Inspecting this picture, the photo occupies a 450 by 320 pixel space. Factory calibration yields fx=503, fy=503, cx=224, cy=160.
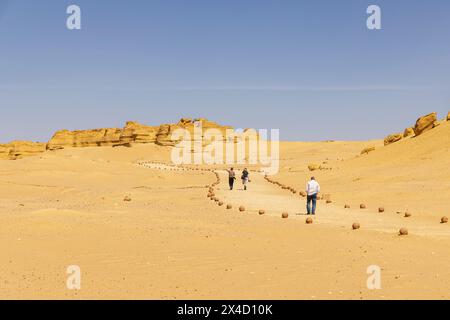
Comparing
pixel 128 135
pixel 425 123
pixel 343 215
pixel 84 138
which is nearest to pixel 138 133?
pixel 128 135

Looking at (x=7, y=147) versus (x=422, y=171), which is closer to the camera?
(x=422, y=171)

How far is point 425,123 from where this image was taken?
52.0m

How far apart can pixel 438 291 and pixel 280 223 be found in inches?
315

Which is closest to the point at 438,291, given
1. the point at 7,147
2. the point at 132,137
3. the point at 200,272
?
the point at 200,272

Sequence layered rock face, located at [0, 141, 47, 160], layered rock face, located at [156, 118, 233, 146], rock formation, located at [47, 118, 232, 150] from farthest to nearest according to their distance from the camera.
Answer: rock formation, located at [47, 118, 232, 150], layered rock face, located at [156, 118, 233, 146], layered rock face, located at [0, 141, 47, 160]

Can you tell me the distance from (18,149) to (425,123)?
263ft

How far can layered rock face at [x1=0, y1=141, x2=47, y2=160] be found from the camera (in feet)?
324

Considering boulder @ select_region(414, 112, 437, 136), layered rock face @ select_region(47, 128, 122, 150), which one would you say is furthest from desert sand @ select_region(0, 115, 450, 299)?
A: layered rock face @ select_region(47, 128, 122, 150)

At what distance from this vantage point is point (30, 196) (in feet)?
113

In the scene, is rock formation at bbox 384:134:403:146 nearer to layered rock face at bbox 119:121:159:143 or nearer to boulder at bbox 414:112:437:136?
boulder at bbox 414:112:437:136

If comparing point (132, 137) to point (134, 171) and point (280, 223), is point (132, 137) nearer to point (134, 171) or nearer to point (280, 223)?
point (134, 171)

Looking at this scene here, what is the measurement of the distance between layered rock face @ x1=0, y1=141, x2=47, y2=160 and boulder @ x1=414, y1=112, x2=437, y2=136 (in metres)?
73.5
